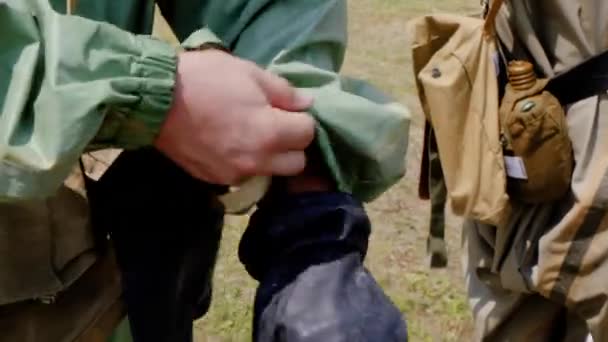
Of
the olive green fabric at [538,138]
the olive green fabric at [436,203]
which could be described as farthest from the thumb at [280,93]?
the olive green fabric at [436,203]

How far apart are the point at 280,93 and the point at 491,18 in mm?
1079

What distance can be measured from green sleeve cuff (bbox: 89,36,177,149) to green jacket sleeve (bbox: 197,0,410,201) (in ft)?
0.51

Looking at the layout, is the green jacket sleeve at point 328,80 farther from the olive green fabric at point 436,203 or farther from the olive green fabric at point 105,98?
the olive green fabric at point 436,203

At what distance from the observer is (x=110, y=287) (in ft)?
4.34

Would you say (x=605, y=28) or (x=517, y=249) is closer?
(x=605, y=28)

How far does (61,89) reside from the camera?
1006mm

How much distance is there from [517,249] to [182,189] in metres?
1.14

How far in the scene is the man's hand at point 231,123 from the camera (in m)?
1.05

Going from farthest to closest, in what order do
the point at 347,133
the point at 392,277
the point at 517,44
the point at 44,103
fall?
the point at 392,277, the point at 517,44, the point at 347,133, the point at 44,103

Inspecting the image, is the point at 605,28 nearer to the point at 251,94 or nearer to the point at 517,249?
the point at 517,249

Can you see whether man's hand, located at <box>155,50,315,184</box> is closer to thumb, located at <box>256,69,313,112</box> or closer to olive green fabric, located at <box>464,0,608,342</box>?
thumb, located at <box>256,69,313,112</box>

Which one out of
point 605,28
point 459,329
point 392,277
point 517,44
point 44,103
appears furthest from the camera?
point 392,277

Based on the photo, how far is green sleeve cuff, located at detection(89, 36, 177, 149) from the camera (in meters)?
1.04

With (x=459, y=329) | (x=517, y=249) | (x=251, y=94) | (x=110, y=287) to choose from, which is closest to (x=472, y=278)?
(x=517, y=249)
